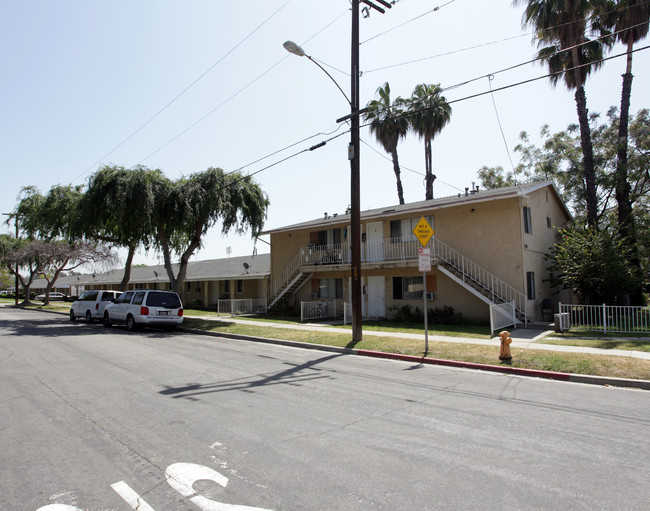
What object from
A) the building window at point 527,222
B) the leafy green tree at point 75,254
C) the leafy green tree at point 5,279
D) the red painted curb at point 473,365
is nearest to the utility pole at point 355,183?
the red painted curb at point 473,365

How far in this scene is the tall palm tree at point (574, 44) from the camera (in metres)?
20.2

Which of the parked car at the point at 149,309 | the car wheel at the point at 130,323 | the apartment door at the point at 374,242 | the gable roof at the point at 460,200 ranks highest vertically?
the gable roof at the point at 460,200

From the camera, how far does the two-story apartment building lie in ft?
57.6

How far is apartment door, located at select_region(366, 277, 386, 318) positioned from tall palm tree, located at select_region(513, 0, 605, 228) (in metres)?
10.6

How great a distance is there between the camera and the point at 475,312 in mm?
18547

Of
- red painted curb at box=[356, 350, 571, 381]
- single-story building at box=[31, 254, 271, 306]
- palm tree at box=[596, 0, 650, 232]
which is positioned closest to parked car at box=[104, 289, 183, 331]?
red painted curb at box=[356, 350, 571, 381]

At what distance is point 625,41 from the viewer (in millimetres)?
21969

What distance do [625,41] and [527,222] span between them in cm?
1232

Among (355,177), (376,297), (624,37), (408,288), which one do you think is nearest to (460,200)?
(408,288)

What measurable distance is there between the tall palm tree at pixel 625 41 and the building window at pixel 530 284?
5.90 m

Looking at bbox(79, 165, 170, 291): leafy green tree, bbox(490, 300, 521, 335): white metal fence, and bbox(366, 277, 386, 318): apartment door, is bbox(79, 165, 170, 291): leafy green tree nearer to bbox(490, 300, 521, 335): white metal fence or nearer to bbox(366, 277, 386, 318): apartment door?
bbox(366, 277, 386, 318): apartment door

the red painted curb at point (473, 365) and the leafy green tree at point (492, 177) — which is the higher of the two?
the leafy green tree at point (492, 177)

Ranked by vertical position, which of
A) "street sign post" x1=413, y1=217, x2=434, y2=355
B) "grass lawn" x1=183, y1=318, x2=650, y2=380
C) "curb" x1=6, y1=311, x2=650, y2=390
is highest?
"street sign post" x1=413, y1=217, x2=434, y2=355

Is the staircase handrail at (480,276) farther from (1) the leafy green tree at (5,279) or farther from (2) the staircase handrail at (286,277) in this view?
(1) the leafy green tree at (5,279)
